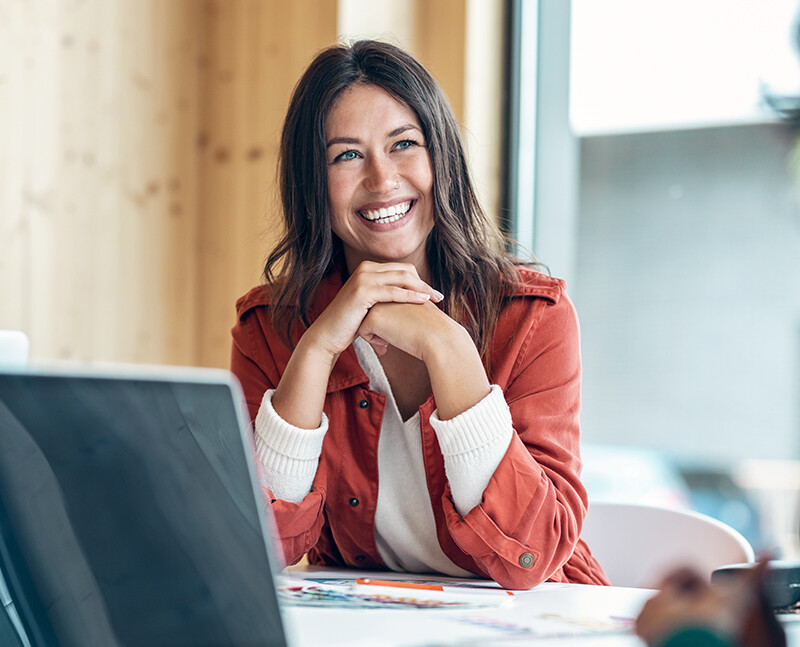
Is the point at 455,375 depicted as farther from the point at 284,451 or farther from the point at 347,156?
the point at 347,156

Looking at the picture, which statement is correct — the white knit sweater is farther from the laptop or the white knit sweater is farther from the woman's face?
the laptop

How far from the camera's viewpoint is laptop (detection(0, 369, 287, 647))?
561 mm

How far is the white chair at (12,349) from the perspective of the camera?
92 cm

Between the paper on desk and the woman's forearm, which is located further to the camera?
the woman's forearm

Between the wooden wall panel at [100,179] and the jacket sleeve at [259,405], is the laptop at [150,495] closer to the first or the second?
the jacket sleeve at [259,405]

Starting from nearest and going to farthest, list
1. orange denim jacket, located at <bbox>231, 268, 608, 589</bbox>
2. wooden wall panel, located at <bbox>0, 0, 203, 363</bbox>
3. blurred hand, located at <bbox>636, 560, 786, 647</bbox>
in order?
blurred hand, located at <bbox>636, 560, 786, 647</bbox> → orange denim jacket, located at <bbox>231, 268, 608, 589</bbox> → wooden wall panel, located at <bbox>0, 0, 203, 363</bbox>

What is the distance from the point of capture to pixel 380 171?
4.55 feet

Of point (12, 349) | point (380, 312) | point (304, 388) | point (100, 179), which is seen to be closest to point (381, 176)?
point (380, 312)

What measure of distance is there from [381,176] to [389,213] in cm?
6

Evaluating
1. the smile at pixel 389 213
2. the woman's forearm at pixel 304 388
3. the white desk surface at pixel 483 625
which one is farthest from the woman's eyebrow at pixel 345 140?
the white desk surface at pixel 483 625

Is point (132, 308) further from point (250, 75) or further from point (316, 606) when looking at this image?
point (316, 606)

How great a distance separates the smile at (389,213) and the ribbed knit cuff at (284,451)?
0.37m

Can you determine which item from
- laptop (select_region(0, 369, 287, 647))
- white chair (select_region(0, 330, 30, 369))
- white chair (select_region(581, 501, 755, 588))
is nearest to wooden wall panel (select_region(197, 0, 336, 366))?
white chair (select_region(581, 501, 755, 588))

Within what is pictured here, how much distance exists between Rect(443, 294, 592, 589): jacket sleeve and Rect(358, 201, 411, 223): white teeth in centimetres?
26
